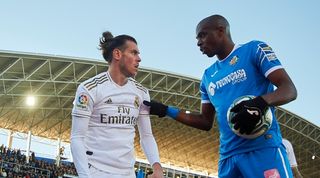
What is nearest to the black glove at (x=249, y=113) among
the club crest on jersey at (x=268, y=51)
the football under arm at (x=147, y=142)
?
the club crest on jersey at (x=268, y=51)

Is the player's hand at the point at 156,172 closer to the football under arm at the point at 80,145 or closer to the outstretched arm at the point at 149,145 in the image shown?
the outstretched arm at the point at 149,145

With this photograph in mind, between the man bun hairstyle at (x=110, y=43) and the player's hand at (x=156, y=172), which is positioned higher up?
the man bun hairstyle at (x=110, y=43)

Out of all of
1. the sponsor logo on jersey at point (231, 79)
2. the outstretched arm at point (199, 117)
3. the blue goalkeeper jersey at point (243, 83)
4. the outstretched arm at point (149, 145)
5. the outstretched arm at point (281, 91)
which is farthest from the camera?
the outstretched arm at point (199, 117)

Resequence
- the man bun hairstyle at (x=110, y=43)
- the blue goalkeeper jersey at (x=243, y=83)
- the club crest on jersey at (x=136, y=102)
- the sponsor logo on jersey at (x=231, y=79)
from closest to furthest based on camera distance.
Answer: the blue goalkeeper jersey at (x=243, y=83) → the sponsor logo on jersey at (x=231, y=79) → the club crest on jersey at (x=136, y=102) → the man bun hairstyle at (x=110, y=43)

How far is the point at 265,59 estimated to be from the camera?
11.5 ft

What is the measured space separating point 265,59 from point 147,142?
58.3 inches

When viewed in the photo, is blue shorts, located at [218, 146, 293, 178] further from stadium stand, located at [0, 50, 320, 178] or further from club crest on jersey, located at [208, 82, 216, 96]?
stadium stand, located at [0, 50, 320, 178]

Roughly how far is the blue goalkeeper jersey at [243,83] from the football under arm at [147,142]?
753 millimetres

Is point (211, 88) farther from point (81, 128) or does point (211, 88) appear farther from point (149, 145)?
point (81, 128)

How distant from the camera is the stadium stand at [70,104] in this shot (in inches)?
1075

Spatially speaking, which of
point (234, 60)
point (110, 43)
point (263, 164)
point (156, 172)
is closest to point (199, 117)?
point (156, 172)

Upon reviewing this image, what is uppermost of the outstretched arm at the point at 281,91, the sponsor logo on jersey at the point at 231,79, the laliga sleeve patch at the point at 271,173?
the sponsor logo on jersey at the point at 231,79

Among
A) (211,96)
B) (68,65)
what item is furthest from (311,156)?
(211,96)

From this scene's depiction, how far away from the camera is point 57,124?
38531mm
